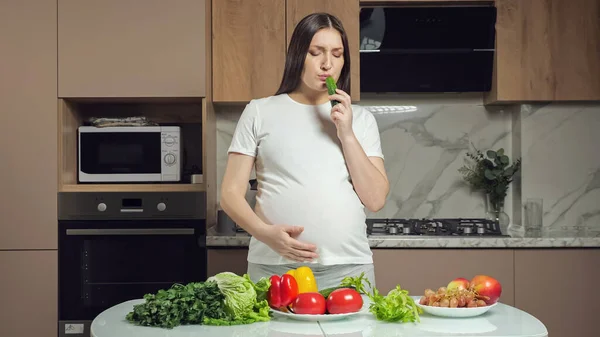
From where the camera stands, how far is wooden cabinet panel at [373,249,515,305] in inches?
126

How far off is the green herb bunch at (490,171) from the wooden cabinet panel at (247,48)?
1100mm

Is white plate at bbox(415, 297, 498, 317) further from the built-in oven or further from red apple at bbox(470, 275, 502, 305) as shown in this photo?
the built-in oven

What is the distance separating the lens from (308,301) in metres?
1.68

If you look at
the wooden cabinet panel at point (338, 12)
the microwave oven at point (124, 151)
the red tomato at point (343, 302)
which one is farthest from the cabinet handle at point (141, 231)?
the red tomato at point (343, 302)

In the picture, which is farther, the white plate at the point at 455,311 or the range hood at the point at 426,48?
the range hood at the point at 426,48

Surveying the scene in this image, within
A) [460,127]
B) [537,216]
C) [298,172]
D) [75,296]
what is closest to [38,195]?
[75,296]

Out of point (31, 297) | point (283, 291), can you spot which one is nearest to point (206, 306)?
point (283, 291)

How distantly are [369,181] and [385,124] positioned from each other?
1830 millimetres

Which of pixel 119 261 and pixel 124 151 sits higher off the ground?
pixel 124 151

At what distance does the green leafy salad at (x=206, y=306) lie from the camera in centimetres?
166

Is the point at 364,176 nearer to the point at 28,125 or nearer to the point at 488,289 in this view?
the point at 488,289

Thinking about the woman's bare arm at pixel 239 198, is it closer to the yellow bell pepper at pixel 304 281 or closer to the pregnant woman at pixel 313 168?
the pregnant woman at pixel 313 168

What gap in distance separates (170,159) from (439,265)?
127 cm

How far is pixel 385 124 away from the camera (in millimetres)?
3871
